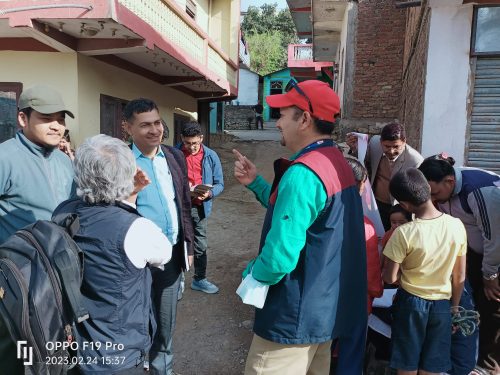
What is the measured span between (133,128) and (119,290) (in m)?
1.24

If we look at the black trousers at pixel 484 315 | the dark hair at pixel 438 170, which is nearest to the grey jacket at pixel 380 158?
the dark hair at pixel 438 170

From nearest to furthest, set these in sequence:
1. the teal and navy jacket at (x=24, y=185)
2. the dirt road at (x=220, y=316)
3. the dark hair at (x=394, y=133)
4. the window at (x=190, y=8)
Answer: the teal and navy jacket at (x=24, y=185), the dirt road at (x=220, y=316), the dark hair at (x=394, y=133), the window at (x=190, y=8)

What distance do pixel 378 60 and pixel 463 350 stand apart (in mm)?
8446

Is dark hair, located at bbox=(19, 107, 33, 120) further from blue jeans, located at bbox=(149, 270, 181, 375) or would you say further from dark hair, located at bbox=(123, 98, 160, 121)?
blue jeans, located at bbox=(149, 270, 181, 375)

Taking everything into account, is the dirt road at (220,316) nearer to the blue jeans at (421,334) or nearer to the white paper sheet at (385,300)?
the white paper sheet at (385,300)

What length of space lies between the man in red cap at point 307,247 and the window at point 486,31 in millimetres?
3413

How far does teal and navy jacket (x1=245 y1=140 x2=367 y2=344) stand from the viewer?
1.60m

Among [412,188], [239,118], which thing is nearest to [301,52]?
[239,118]

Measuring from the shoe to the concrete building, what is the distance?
8.95ft

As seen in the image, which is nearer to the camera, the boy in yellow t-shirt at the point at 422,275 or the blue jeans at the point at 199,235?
the boy in yellow t-shirt at the point at 422,275

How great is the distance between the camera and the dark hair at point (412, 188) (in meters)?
2.21

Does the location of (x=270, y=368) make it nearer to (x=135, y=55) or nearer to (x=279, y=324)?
(x=279, y=324)
